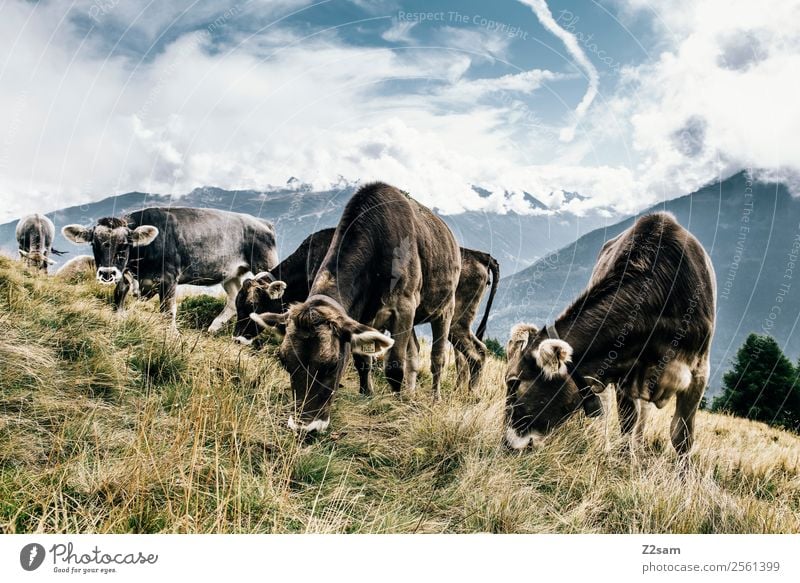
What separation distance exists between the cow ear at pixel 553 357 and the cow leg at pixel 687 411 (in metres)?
1.34

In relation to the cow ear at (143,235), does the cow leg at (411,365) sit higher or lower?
lower

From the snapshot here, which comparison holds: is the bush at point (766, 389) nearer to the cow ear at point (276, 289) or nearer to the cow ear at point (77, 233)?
the cow ear at point (276, 289)

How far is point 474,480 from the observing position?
13.0 feet

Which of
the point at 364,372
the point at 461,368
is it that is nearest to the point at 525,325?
the point at 364,372

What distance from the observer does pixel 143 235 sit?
8.17 metres

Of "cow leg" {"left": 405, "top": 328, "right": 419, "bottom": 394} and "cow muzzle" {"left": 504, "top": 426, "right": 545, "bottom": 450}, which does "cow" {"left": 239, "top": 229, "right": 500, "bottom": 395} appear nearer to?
"cow leg" {"left": 405, "top": 328, "right": 419, "bottom": 394}

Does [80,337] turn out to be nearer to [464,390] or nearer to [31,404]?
[31,404]

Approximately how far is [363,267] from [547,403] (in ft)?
6.77

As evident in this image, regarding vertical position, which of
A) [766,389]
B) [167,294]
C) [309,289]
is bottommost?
[766,389]

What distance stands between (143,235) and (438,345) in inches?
184

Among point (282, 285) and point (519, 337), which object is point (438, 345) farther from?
point (519, 337)

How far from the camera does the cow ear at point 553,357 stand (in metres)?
4.18
